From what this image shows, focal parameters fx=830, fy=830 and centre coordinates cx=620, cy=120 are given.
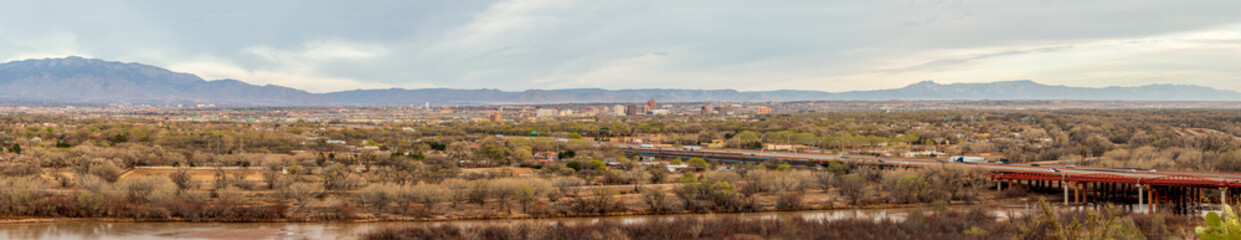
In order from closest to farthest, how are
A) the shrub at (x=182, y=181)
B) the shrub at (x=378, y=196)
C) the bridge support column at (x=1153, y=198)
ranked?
the shrub at (x=378, y=196), the bridge support column at (x=1153, y=198), the shrub at (x=182, y=181)

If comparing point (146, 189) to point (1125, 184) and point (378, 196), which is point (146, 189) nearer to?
point (378, 196)

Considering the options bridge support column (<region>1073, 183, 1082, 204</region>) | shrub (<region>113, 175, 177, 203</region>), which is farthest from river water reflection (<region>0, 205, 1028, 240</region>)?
bridge support column (<region>1073, 183, 1082, 204</region>)

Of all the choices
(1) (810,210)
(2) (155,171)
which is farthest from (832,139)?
(2) (155,171)

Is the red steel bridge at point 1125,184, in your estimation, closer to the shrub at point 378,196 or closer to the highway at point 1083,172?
the highway at point 1083,172

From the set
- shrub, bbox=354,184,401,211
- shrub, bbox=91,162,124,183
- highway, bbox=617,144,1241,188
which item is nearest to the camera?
shrub, bbox=354,184,401,211

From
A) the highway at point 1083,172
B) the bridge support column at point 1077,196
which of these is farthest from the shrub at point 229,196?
the bridge support column at point 1077,196

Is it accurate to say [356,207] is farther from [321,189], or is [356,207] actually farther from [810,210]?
[810,210]

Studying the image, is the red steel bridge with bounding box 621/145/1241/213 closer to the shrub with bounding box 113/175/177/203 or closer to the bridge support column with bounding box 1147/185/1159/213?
the bridge support column with bounding box 1147/185/1159/213

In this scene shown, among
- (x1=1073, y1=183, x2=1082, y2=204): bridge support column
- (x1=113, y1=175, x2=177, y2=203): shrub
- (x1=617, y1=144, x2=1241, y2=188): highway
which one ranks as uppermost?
(x1=113, y1=175, x2=177, y2=203): shrub


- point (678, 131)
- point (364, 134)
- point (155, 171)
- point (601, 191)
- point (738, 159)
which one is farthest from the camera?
point (678, 131)

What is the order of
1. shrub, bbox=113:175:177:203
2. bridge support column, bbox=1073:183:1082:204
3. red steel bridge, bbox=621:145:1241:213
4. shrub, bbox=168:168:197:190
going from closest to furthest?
shrub, bbox=113:175:177:203, red steel bridge, bbox=621:145:1241:213, shrub, bbox=168:168:197:190, bridge support column, bbox=1073:183:1082:204

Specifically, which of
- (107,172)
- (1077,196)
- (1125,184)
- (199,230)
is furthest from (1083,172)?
(107,172)
